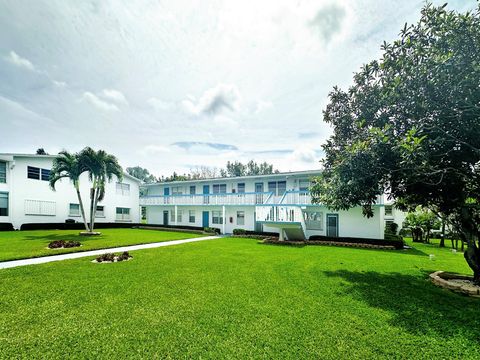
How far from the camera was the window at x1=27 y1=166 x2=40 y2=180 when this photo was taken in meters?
22.0

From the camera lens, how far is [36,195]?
882 inches

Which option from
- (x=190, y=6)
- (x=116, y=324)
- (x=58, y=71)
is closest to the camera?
(x=116, y=324)

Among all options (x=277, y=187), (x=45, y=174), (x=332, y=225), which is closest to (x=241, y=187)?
(x=277, y=187)

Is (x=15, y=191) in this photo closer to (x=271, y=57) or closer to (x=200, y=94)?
(x=200, y=94)

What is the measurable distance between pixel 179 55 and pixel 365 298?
11.9 metres

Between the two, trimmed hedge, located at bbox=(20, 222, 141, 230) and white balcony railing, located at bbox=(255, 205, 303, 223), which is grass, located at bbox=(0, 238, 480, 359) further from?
trimmed hedge, located at bbox=(20, 222, 141, 230)

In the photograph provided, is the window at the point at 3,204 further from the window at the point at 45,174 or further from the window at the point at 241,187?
the window at the point at 241,187

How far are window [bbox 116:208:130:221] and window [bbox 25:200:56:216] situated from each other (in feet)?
22.3

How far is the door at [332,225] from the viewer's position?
18.8 meters

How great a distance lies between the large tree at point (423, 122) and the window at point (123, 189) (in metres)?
27.0

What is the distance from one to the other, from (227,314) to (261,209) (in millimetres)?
12748

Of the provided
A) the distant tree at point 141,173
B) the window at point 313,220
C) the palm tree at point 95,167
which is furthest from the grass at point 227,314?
the distant tree at point 141,173

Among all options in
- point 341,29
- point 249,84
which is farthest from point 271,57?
point 341,29

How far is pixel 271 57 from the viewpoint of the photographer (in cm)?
1066
